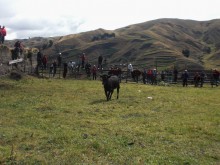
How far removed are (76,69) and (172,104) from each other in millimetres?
28785

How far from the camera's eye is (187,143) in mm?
13680

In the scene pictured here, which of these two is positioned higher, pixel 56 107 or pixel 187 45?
pixel 187 45

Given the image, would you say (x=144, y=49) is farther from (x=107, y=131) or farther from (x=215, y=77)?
(x=107, y=131)

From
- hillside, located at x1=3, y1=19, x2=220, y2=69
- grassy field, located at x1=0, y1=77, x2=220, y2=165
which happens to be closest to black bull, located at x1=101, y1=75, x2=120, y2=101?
grassy field, located at x1=0, y1=77, x2=220, y2=165

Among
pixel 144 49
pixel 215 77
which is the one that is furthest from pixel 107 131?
pixel 144 49

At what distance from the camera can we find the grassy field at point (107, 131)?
11.7m

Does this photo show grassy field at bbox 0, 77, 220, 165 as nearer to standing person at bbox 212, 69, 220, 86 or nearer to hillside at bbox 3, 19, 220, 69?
standing person at bbox 212, 69, 220, 86

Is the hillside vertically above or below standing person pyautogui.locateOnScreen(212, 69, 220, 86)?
above

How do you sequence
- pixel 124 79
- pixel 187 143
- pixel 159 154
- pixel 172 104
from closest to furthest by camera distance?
pixel 159 154, pixel 187 143, pixel 172 104, pixel 124 79

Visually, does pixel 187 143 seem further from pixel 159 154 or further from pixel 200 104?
pixel 200 104

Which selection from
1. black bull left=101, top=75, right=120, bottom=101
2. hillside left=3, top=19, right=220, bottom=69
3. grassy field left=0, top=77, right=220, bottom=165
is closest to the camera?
grassy field left=0, top=77, right=220, bottom=165

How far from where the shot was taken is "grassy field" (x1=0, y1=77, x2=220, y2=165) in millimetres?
11727

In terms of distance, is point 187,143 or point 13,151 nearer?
point 13,151


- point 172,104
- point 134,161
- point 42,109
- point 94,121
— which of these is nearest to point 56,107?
point 42,109
